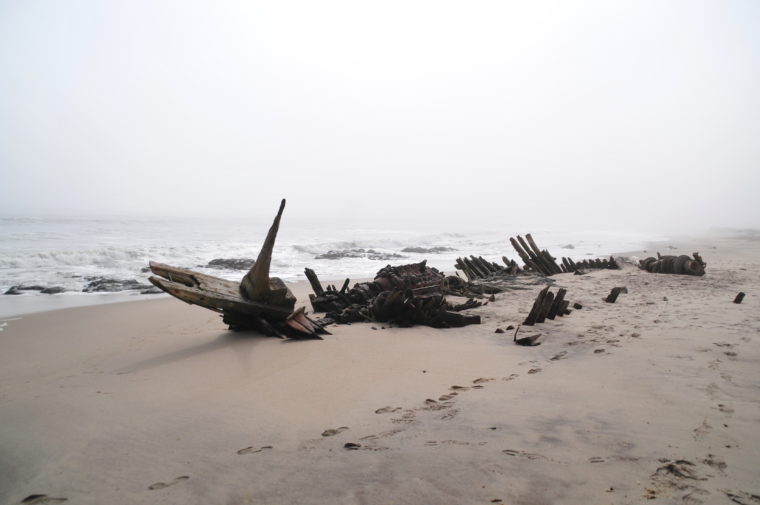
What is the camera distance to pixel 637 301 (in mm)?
8562

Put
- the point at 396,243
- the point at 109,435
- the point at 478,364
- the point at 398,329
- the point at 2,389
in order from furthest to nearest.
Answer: the point at 396,243 < the point at 398,329 < the point at 478,364 < the point at 2,389 < the point at 109,435

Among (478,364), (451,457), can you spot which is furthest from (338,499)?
(478,364)

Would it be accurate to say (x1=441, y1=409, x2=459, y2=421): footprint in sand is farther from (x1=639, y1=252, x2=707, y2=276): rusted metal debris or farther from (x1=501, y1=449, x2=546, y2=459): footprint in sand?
(x1=639, y1=252, x2=707, y2=276): rusted metal debris

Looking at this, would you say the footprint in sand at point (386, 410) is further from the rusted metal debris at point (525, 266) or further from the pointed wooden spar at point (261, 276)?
the rusted metal debris at point (525, 266)

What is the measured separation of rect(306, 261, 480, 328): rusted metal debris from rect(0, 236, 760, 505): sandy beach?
504 mm

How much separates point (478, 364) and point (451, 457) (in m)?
2.44

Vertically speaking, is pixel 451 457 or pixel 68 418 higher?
pixel 451 457

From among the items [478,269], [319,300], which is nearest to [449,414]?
[319,300]

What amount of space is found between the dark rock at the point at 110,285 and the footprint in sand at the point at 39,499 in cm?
1073

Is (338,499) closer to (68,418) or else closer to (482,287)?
(68,418)

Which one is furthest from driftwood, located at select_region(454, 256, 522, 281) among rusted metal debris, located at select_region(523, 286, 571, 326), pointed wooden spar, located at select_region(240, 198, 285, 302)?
pointed wooden spar, located at select_region(240, 198, 285, 302)

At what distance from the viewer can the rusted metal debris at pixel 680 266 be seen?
12445 millimetres

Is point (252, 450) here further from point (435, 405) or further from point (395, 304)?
point (395, 304)

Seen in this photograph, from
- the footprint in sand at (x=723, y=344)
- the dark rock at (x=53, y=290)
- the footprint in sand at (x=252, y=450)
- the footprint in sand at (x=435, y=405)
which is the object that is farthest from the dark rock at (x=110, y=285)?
the footprint in sand at (x=723, y=344)
